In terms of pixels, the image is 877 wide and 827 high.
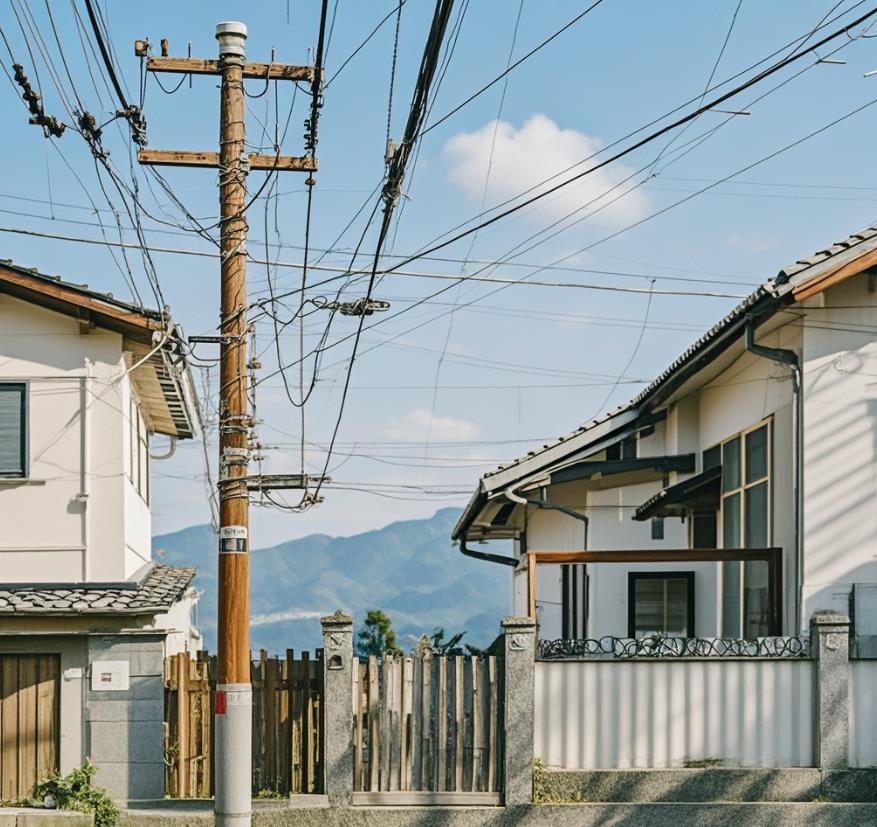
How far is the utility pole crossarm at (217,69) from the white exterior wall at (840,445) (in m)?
5.97

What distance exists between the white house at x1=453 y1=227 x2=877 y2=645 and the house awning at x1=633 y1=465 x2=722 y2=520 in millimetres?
31

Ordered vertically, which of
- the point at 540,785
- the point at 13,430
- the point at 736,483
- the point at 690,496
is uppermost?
the point at 13,430

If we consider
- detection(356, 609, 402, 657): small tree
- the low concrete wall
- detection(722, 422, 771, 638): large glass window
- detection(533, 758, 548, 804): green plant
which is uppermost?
detection(722, 422, 771, 638): large glass window

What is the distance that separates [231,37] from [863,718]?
31.0 ft

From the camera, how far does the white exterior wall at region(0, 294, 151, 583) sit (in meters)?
18.8

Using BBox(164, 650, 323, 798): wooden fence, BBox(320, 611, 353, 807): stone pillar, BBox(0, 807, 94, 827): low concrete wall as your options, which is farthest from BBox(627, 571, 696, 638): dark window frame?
BBox(0, 807, 94, 827): low concrete wall

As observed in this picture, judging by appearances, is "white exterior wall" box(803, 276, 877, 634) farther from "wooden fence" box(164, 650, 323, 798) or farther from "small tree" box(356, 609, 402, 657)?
"small tree" box(356, 609, 402, 657)

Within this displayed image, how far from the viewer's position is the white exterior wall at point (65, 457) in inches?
742

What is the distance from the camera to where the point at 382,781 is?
15.8m

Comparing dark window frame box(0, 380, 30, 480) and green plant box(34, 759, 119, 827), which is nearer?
green plant box(34, 759, 119, 827)

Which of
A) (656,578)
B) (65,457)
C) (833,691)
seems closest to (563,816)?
(833,691)

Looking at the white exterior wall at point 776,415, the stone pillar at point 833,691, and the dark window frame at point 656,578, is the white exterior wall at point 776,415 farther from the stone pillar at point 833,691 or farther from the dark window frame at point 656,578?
the dark window frame at point 656,578

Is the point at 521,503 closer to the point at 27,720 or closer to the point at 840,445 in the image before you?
the point at 840,445

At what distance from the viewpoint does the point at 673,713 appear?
1562cm
